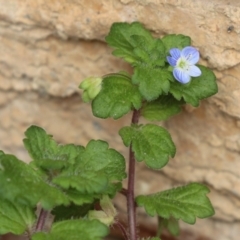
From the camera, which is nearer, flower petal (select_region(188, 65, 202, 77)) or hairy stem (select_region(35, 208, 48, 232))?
hairy stem (select_region(35, 208, 48, 232))

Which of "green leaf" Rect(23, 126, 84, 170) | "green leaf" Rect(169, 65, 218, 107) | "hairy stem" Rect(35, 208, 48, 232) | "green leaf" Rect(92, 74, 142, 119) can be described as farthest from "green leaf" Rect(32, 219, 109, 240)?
"green leaf" Rect(169, 65, 218, 107)

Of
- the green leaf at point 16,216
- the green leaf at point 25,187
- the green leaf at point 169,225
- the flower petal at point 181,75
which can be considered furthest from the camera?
the green leaf at point 169,225

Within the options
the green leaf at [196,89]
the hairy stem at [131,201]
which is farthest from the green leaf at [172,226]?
the green leaf at [196,89]

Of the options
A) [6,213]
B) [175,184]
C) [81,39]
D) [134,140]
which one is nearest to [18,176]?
[6,213]

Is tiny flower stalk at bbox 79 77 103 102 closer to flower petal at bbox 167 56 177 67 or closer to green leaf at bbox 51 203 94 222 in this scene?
flower petal at bbox 167 56 177 67

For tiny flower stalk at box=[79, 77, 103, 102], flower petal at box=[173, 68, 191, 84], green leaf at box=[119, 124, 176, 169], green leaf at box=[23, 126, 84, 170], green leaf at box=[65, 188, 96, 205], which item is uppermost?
flower petal at box=[173, 68, 191, 84]

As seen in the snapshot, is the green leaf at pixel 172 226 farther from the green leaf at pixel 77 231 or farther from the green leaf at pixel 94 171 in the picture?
the green leaf at pixel 77 231
